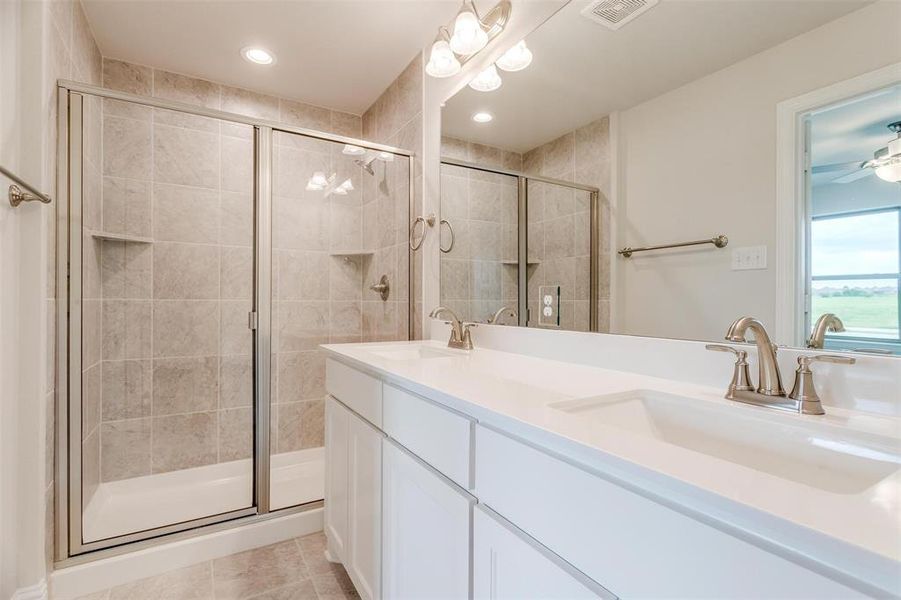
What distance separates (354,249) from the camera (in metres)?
2.36

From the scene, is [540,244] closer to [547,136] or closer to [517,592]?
[547,136]

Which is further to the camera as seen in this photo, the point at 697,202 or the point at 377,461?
the point at 377,461

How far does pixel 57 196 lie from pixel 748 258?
2162mm

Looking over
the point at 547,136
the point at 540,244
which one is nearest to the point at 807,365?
the point at 540,244

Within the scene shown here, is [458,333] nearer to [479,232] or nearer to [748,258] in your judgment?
[479,232]

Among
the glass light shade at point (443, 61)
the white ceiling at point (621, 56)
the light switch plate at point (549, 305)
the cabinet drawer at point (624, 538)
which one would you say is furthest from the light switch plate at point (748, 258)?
the glass light shade at point (443, 61)

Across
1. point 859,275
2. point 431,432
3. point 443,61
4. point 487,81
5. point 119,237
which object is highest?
point 443,61

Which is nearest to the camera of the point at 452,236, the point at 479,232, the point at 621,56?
the point at 621,56

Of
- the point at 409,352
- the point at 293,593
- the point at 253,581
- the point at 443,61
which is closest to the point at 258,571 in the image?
the point at 253,581

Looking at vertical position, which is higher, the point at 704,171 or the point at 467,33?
the point at 467,33

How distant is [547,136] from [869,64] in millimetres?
807

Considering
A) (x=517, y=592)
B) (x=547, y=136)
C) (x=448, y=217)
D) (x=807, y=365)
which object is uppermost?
(x=547, y=136)

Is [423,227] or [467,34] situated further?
[423,227]

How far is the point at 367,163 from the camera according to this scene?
91.4 inches
